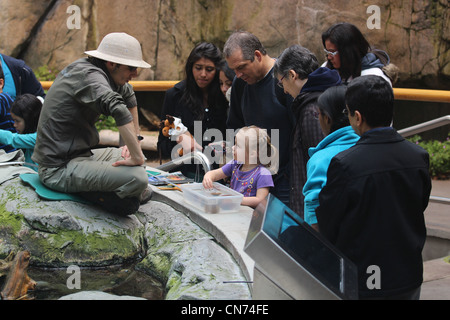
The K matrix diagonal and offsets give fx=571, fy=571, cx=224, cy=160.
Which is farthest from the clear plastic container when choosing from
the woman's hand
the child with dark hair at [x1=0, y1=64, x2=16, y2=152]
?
the child with dark hair at [x1=0, y1=64, x2=16, y2=152]

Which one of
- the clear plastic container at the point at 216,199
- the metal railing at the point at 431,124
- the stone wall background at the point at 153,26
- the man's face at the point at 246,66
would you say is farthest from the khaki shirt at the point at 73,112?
the stone wall background at the point at 153,26

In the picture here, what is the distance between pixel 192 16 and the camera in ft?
31.3

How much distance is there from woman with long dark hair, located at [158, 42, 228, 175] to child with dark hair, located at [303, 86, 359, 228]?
2.27 m

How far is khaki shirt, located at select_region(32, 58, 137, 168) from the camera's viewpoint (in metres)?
3.52

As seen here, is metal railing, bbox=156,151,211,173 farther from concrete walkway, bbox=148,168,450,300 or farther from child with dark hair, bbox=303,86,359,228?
child with dark hair, bbox=303,86,359,228

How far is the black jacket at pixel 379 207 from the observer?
2129 mm

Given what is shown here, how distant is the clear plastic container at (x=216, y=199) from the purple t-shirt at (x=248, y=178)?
15cm

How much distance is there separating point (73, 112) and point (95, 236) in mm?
822

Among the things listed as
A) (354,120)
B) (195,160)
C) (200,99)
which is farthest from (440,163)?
(354,120)

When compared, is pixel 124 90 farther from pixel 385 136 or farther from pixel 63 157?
pixel 385 136

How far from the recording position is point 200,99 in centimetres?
474

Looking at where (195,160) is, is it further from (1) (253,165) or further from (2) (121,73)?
(2) (121,73)

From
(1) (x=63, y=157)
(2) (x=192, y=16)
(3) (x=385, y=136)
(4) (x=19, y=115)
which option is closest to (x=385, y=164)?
(3) (x=385, y=136)

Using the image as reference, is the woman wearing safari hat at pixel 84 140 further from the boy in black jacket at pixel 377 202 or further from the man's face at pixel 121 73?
the boy in black jacket at pixel 377 202
